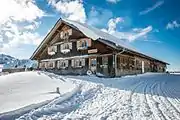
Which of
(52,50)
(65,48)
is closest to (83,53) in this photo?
(65,48)

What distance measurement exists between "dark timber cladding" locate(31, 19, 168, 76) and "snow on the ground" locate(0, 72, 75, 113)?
43.7 ft

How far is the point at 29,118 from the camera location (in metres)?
6.36

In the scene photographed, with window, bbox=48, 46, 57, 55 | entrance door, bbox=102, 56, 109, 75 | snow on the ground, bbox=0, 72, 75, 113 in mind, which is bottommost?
snow on the ground, bbox=0, 72, 75, 113

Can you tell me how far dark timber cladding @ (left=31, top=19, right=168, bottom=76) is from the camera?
2498 centimetres

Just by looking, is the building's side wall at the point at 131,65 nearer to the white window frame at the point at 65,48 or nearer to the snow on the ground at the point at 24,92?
the white window frame at the point at 65,48

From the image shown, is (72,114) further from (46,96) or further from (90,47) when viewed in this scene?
(90,47)

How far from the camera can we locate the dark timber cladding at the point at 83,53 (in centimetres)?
2498

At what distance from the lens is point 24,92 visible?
923cm

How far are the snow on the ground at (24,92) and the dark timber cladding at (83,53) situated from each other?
1331 cm

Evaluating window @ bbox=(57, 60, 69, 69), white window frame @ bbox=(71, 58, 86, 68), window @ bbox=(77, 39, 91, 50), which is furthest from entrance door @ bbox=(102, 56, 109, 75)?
window @ bbox=(57, 60, 69, 69)

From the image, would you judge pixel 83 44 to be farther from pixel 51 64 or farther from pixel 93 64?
pixel 51 64

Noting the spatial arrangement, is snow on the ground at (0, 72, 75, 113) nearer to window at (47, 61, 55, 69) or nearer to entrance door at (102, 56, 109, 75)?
entrance door at (102, 56, 109, 75)

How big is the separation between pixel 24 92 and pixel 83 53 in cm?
1794

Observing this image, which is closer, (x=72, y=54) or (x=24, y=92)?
(x=24, y=92)
